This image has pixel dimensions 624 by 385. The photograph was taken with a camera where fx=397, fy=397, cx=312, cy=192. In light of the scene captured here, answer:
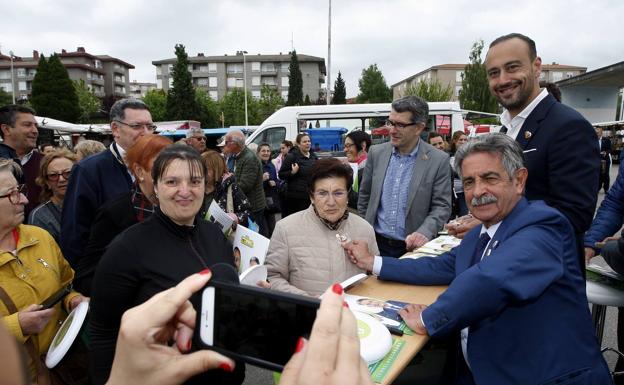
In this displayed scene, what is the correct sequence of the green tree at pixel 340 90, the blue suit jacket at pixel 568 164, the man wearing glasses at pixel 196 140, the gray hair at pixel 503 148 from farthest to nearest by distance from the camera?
the green tree at pixel 340 90 < the man wearing glasses at pixel 196 140 < the blue suit jacket at pixel 568 164 < the gray hair at pixel 503 148

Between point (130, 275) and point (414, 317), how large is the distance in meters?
1.27

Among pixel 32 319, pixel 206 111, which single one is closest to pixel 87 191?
pixel 32 319

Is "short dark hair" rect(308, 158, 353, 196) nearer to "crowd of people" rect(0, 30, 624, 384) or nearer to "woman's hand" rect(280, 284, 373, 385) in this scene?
"crowd of people" rect(0, 30, 624, 384)

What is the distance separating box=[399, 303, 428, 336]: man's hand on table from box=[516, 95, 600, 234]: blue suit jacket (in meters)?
1.01

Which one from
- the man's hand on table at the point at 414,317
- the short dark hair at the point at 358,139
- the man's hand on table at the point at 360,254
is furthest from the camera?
the short dark hair at the point at 358,139

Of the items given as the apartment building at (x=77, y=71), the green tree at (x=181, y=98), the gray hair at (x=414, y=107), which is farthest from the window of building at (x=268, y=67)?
the gray hair at (x=414, y=107)

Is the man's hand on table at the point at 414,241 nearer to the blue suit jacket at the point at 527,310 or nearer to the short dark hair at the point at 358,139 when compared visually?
the blue suit jacket at the point at 527,310

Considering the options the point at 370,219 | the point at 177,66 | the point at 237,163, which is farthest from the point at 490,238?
the point at 177,66

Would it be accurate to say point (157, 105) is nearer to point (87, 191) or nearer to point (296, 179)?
point (296, 179)

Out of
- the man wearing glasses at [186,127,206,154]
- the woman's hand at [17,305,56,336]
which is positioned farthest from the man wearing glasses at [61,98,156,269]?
the man wearing glasses at [186,127,206,154]

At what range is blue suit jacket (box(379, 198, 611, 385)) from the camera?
5.21 ft

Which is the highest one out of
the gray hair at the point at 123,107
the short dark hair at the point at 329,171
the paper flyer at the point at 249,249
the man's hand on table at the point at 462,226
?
the gray hair at the point at 123,107

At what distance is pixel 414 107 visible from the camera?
11.5 ft

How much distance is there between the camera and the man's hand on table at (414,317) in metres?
1.75
